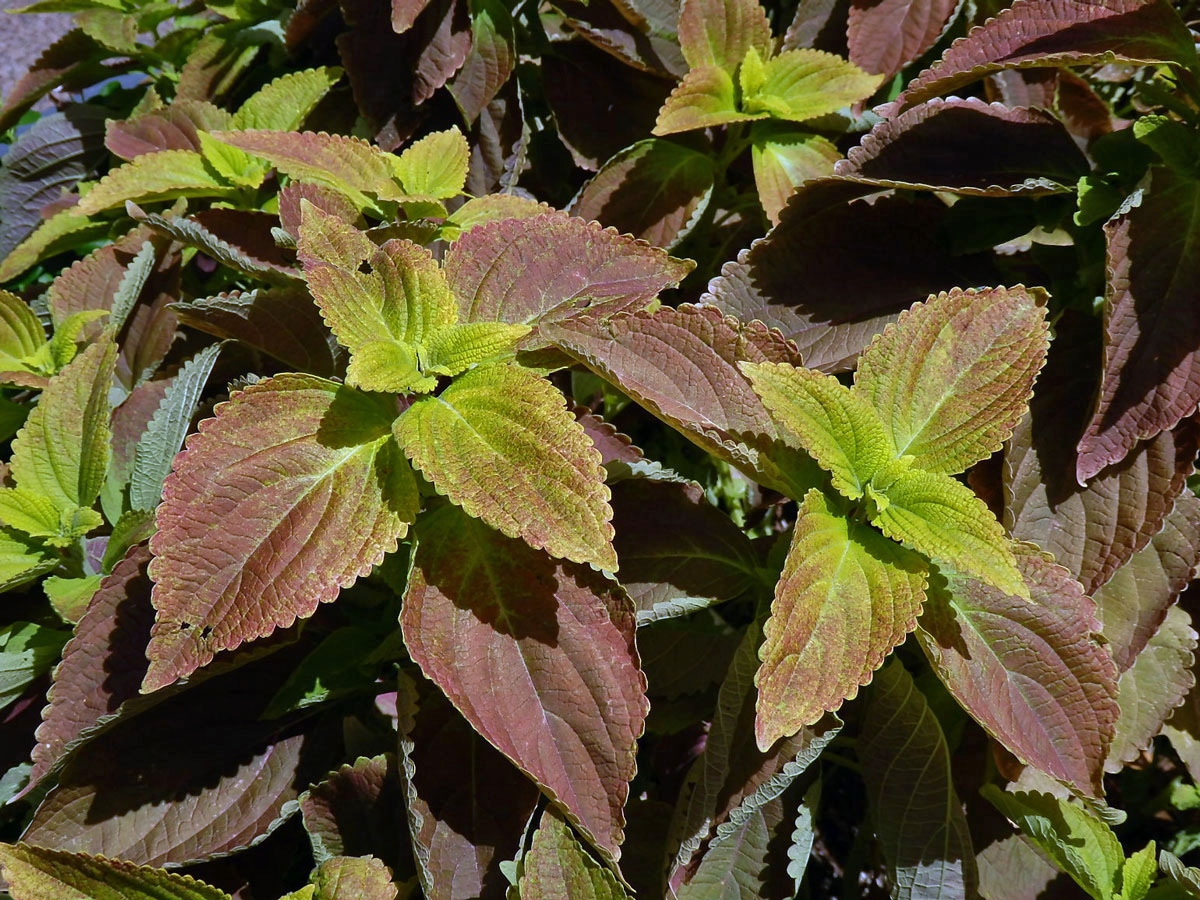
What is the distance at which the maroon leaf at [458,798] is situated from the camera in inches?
38.6

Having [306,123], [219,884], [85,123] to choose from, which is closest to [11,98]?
[85,123]

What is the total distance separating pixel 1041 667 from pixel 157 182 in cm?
122

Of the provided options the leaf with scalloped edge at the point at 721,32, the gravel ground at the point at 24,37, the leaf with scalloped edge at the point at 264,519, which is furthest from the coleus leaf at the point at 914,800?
the gravel ground at the point at 24,37

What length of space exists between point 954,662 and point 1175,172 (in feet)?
1.97

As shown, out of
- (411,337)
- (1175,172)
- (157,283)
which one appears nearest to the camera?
(411,337)

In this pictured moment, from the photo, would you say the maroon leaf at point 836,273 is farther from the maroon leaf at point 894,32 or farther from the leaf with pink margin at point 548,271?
the maroon leaf at point 894,32

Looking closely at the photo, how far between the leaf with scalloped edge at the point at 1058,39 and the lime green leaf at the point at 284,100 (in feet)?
2.73

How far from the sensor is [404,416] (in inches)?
36.1

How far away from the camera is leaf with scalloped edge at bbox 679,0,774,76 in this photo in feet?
4.50

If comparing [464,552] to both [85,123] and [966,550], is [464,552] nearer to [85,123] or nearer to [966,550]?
[966,550]

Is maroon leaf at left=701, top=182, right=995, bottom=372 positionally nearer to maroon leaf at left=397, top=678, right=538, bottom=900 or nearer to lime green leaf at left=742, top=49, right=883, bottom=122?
lime green leaf at left=742, top=49, right=883, bottom=122

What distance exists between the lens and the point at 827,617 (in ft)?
2.84

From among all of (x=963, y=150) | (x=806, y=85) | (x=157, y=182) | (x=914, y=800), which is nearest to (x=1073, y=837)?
(x=914, y=800)

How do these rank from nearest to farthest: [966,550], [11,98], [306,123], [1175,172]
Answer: [966,550] < [1175,172] < [306,123] < [11,98]
